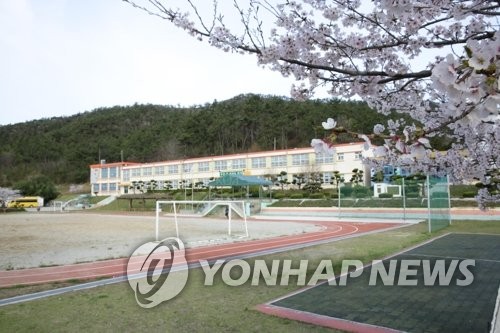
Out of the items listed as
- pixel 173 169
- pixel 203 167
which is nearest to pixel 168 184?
pixel 173 169

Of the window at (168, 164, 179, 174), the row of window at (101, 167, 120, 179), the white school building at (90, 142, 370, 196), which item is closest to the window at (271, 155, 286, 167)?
the white school building at (90, 142, 370, 196)

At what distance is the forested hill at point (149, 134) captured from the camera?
75.2 m

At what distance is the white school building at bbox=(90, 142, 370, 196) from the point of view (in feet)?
140

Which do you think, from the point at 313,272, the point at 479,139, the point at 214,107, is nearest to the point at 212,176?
the point at 214,107

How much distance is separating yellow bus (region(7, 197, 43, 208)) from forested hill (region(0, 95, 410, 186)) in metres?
25.7

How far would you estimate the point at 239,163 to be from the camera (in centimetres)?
5091

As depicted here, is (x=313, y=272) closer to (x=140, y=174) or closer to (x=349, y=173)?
(x=349, y=173)

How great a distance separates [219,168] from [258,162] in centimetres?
606

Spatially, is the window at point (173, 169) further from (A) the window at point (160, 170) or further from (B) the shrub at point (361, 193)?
(B) the shrub at point (361, 193)

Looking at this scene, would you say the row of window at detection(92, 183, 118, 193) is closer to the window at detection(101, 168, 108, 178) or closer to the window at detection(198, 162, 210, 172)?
the window at detection(101, 168, 108, 178)

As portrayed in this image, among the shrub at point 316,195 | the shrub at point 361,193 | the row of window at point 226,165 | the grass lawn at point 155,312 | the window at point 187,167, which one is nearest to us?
the grass lawn at point 155,312

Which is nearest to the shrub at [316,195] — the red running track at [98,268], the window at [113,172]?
the red running track at [98,268]

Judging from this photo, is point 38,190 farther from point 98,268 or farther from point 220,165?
point 98,268

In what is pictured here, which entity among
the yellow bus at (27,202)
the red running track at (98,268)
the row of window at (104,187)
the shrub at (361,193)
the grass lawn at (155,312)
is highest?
the row of window at (104,187)
